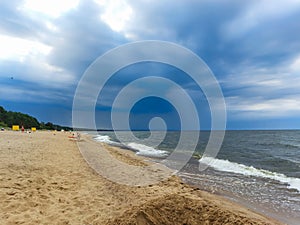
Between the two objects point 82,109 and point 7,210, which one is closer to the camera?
point 7,210

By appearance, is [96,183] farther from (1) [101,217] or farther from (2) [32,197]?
(1) [101,217]

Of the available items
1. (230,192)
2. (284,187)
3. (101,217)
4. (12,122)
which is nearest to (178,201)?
(101,217)

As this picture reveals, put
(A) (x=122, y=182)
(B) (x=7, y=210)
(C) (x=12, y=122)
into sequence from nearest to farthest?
(B) (x=7, y=210) < (A) (x=122, y=182) < (C) (x=12, y=122)

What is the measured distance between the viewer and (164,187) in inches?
299

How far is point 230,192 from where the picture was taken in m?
8.35

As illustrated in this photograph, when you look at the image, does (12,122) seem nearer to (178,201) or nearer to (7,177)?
(7,177)

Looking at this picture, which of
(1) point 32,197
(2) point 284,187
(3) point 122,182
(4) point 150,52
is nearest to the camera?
(1) point 32,197

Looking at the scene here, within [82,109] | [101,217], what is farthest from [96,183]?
[82,109]

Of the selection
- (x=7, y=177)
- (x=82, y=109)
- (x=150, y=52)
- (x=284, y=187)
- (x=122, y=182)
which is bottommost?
(x=284, y=187)

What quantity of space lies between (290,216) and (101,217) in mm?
5425

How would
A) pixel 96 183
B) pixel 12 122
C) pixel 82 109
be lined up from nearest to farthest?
pixel 96 183 < pixel 82 109 < pixel 12 122

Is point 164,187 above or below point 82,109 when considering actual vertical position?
below

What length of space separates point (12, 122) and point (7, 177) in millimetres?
69845

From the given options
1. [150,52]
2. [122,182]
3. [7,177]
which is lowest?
[122,182]
